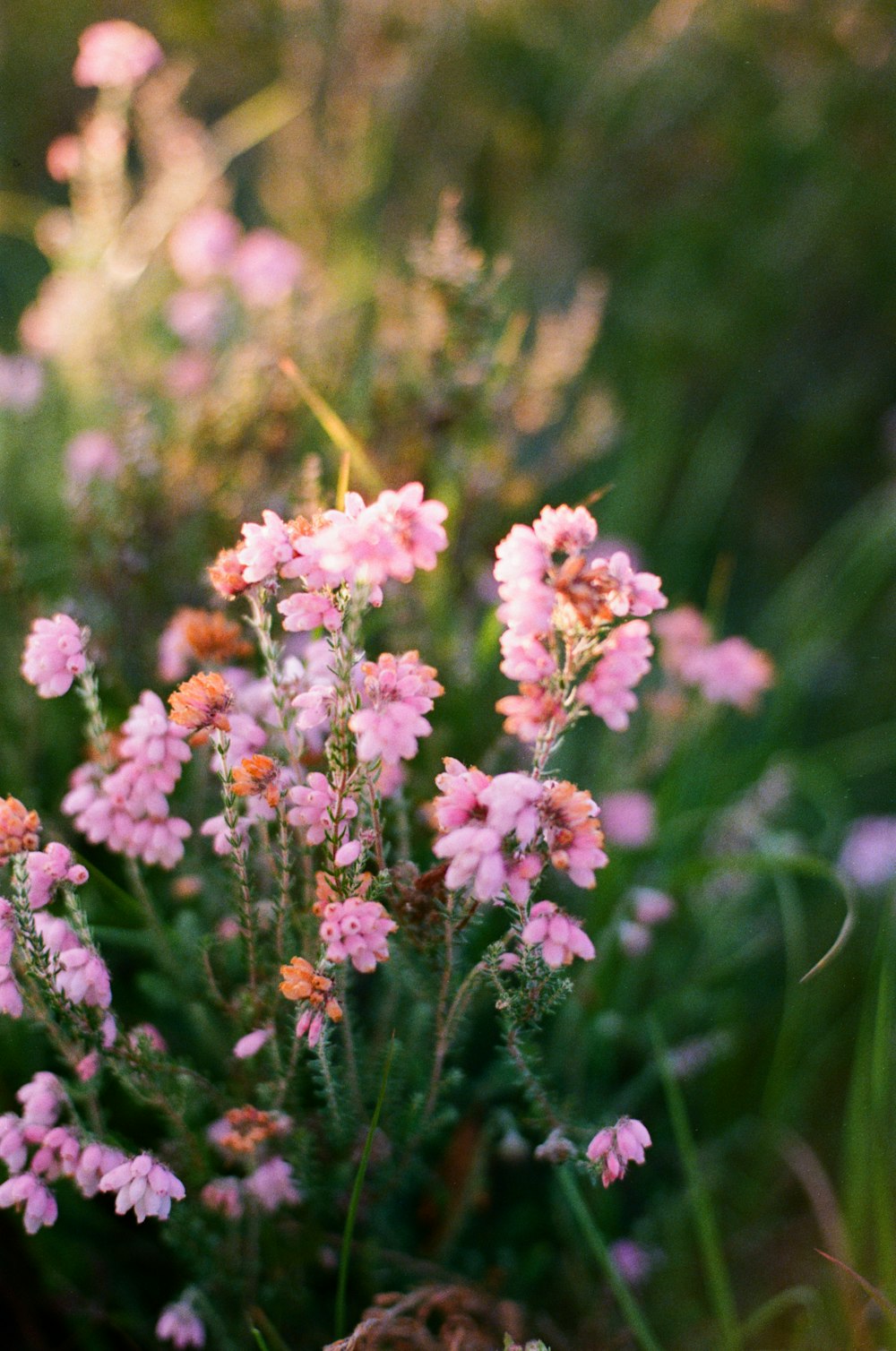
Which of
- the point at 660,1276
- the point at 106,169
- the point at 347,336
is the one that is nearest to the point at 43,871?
the point at 660,1276

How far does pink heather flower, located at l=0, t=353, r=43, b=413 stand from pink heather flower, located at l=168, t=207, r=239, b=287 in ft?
1.95

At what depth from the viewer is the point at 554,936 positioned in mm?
978

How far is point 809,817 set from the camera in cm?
281

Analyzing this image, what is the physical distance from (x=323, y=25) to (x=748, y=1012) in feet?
11.2

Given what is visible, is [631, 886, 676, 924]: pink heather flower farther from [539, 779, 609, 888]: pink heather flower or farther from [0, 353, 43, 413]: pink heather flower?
[0, 353, 43, 413]: pink heather flower

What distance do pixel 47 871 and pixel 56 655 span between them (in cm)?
24

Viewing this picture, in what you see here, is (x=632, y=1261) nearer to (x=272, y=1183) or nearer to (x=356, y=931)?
(x=272, y=1183)

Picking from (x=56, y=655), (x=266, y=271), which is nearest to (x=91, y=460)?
(x=266, y=271)

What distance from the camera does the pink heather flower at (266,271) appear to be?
113 inches

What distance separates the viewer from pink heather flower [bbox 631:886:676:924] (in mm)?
1764

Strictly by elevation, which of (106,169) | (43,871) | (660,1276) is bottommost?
(660,1276)

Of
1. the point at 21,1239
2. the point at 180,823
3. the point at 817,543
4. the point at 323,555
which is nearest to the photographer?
the point at 323,555

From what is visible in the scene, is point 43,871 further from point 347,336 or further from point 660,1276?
point 347,336

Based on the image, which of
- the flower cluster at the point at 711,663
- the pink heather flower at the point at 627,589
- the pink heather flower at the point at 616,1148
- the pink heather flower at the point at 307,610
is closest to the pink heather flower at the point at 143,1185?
the pink heather flower at the point at 616,1148
